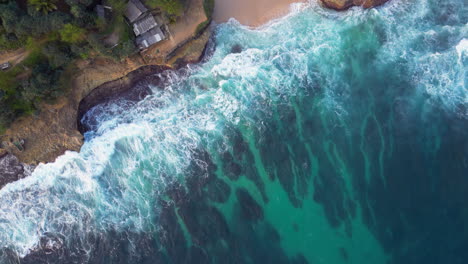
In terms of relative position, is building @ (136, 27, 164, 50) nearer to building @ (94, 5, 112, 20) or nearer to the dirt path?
building @ (94, 5, 112, 20)

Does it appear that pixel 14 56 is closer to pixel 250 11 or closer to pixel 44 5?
pixel 44 5

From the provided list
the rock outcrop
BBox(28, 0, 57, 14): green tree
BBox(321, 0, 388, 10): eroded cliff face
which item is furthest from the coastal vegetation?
BBox(321, 0, 388, 10): eroded cliff face

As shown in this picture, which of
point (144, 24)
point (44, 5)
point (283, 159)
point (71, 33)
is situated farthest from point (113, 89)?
point (283, 159)

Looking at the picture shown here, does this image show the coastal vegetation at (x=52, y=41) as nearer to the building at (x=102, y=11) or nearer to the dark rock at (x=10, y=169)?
the building at (x=102, y=11)

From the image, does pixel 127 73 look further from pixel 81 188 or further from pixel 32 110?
pixel 81 188

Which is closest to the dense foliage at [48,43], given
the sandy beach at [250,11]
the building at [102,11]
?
the building at [102,11]

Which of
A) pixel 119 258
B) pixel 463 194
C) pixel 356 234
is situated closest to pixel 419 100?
pixel 463 194
